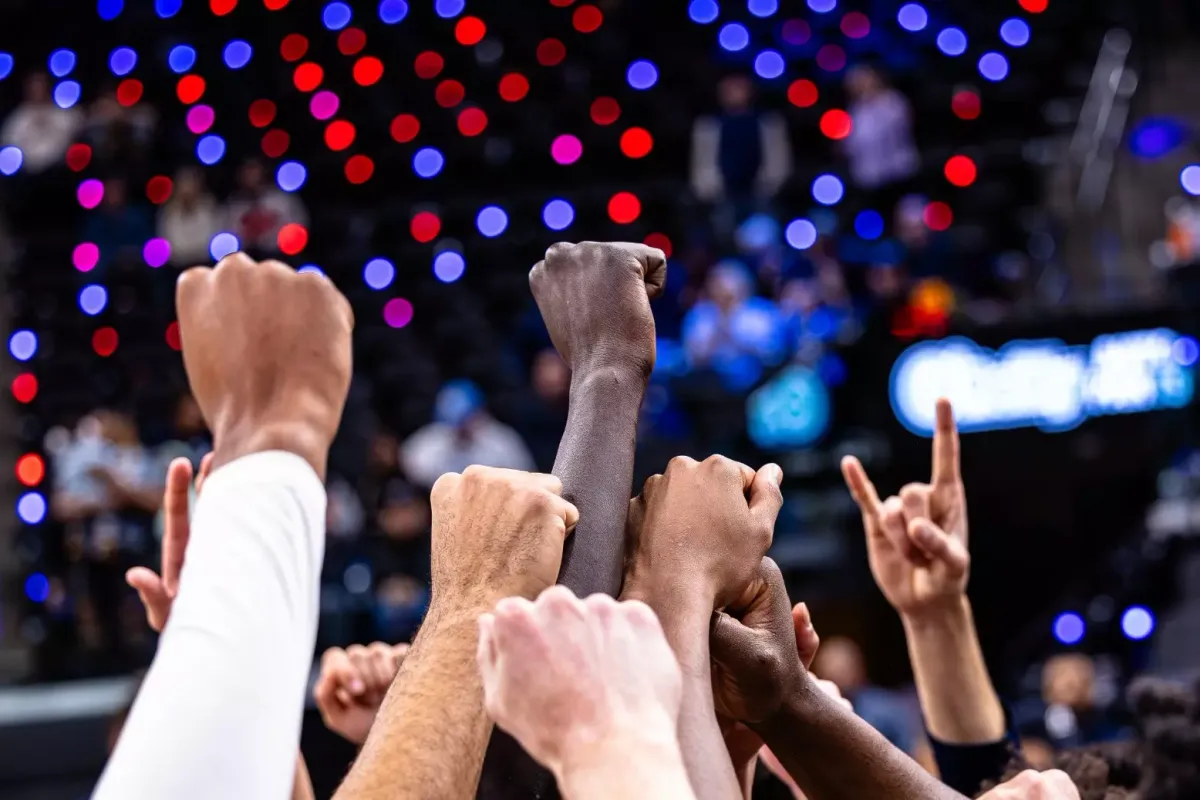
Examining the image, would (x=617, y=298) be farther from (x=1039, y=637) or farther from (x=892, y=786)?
(x=1039, y=637)

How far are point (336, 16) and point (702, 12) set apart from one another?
2.56 metres

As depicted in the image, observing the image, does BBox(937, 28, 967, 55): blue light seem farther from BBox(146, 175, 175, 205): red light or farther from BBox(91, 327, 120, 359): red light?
BBox(91, 327, 120, 359): red light

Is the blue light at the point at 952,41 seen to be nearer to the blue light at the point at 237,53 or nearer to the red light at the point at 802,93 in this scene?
the red light at the point at 802,93

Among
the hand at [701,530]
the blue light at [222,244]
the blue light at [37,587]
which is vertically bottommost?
the blue light at [37,587]

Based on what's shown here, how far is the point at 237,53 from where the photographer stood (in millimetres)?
9633

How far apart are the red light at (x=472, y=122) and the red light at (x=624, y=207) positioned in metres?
1.47

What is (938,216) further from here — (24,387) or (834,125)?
(24,387)

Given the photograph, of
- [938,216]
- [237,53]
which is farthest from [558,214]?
[237,53]

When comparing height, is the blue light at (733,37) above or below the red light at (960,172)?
above

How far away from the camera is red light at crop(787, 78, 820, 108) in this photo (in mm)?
8750

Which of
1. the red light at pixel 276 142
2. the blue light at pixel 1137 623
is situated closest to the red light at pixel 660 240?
the red light at pixel 276 142

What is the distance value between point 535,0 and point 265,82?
6.32ft

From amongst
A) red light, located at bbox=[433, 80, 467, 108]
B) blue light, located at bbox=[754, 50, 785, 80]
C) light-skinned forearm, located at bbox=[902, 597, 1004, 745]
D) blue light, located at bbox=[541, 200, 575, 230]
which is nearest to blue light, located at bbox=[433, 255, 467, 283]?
blue light, located at bbox=[541, 200, 575, 230]

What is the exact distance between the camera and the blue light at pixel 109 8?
32.2 ft
